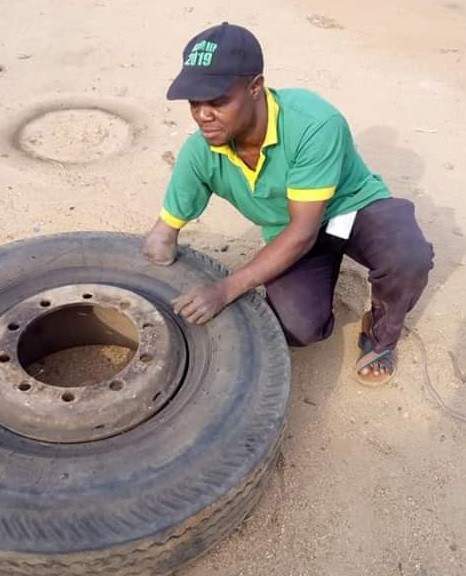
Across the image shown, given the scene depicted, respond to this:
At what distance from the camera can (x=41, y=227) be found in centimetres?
373

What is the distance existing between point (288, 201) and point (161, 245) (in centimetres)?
54

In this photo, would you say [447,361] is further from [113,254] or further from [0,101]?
[0,101]

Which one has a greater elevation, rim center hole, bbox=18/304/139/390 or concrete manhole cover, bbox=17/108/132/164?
rim center hole, bbox=18/304/139/390

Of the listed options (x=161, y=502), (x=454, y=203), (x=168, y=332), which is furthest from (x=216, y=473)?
(x=454, y=203)

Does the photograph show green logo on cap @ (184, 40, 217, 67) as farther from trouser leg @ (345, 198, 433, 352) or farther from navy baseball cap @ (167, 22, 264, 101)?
trouser leg @ (345, 198, 433, 352)

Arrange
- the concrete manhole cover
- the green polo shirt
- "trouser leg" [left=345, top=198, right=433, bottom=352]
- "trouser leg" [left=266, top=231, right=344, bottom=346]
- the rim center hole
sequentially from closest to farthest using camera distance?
1. the green polo shirt
2. the rim center hole
3. "trouser leg" [left=345, top=198, right=433, bottom=352]
4. "trouser leg" [left=266, top=231, right=344, bottom=346]
5. the concrete manhole cover

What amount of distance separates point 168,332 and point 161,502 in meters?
0.66

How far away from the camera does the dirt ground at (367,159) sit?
2439 mm

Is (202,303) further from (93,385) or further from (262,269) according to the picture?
(93,385)

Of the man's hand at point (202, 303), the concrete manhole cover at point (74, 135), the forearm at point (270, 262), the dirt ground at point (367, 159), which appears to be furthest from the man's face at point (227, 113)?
the concrete manhole cover at point (74, 135)

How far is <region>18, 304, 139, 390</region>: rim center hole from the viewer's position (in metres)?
2.54

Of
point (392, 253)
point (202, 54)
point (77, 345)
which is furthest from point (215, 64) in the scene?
point (77, 345)

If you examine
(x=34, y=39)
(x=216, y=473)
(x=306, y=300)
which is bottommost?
(x=34, y=39)

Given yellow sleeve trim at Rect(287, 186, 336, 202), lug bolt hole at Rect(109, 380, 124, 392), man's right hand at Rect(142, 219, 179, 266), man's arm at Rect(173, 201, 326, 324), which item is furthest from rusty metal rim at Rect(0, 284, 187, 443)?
yellow sleeve trim at Rect(287, 186, 336, 202)
